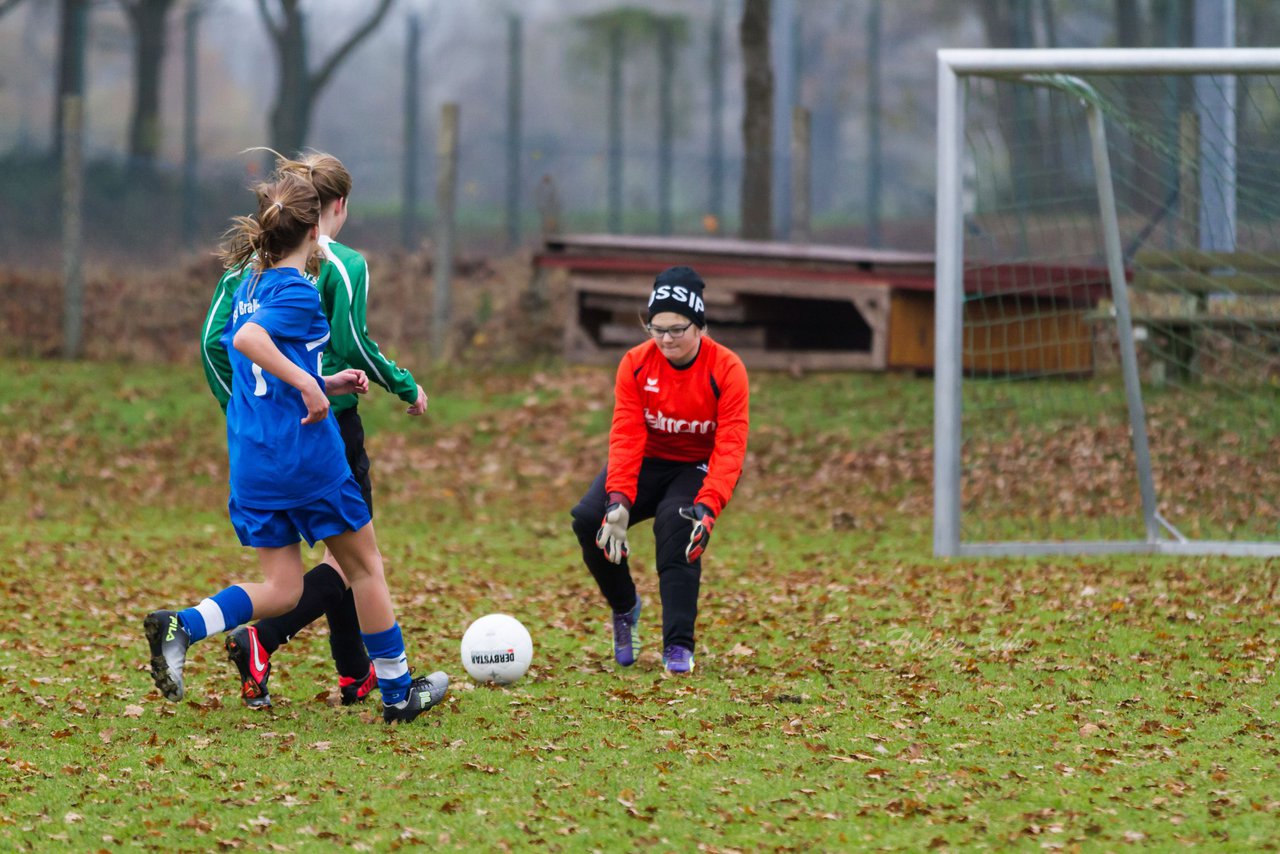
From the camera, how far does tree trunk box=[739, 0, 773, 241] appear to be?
17500mm

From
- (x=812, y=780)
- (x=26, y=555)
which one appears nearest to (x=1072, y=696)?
(x=812, y=780)

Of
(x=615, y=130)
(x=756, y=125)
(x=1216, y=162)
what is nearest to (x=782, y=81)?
Answer: (x=615, y=130)

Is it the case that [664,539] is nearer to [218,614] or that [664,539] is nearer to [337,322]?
[337,322]

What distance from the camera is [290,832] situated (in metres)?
4.22

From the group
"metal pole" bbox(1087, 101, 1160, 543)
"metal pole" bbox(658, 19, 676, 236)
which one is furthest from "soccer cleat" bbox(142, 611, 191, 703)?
"metal pole" bbox(658, 19, 676, 236)

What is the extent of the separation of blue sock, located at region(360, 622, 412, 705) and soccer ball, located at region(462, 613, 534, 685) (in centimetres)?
67

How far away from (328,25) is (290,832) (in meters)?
23.1

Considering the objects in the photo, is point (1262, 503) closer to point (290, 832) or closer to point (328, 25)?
point (290, 832)

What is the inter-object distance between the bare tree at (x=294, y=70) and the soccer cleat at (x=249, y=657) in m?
19.0

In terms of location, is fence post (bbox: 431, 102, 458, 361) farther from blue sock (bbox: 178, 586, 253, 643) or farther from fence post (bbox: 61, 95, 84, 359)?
blue sock (bbox: 178, 586, 253, 643)

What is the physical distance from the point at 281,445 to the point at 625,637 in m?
2.05

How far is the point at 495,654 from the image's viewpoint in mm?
6125

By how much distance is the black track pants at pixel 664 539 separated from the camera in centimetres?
622

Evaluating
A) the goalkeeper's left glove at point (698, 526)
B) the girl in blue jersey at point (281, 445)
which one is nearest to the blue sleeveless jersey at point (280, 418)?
the girl in blue jersey at point (281, 445)
